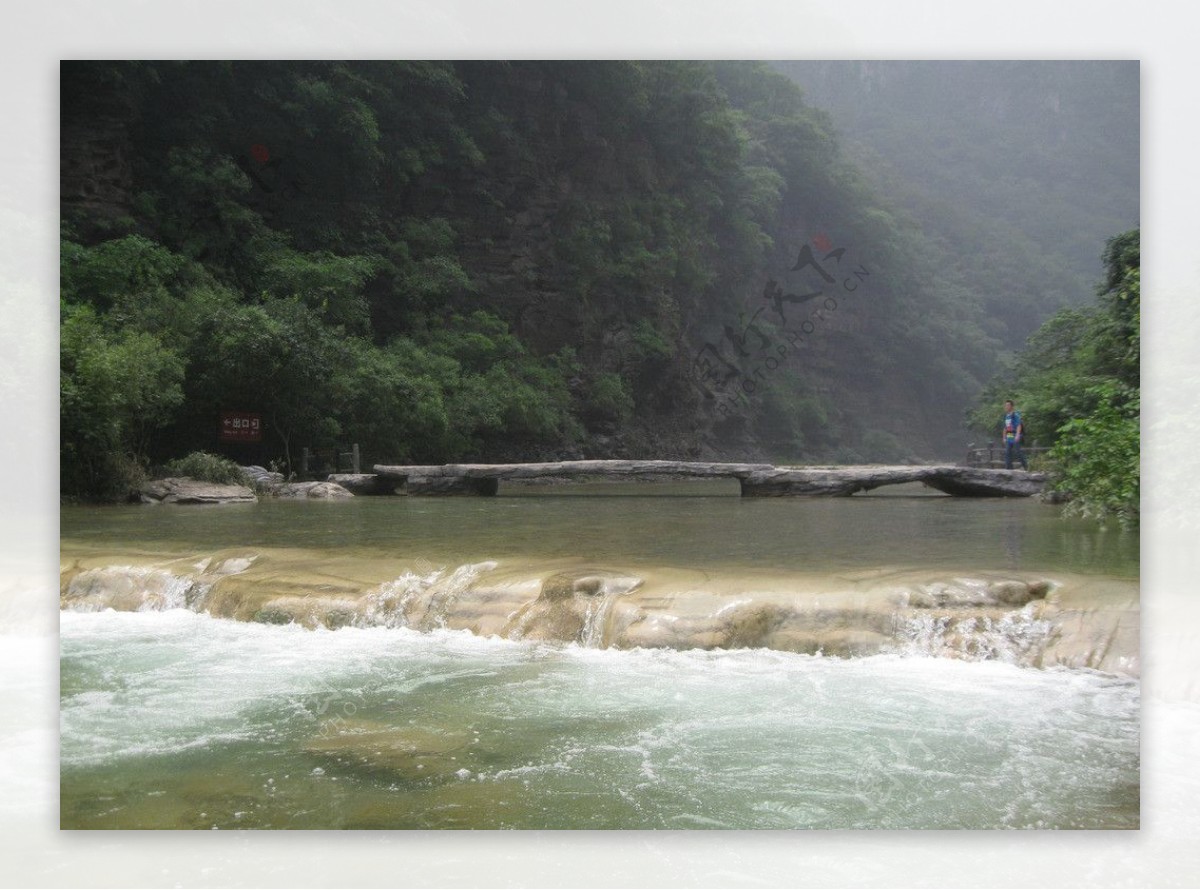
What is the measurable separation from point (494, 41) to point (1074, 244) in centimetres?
2192

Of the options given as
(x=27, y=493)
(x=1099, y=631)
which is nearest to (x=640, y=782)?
(x=1099, y=631)

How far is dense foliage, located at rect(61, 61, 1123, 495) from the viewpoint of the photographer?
11.7 meters

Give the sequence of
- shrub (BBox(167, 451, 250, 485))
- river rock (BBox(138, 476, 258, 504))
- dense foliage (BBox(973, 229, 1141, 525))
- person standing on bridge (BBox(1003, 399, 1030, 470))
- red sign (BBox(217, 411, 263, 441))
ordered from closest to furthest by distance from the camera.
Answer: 1. dense foliage (BBox(973, 229, 1141, 525))
2. river rock (BBox(138, 476, 258, 504))
3. shrub (BBox(167, 451, 250, 485))
4. person standing on bridge (BBox(1003, 399, 1030, 470))
5. red sign (BBox(217, 411, 263, 441))

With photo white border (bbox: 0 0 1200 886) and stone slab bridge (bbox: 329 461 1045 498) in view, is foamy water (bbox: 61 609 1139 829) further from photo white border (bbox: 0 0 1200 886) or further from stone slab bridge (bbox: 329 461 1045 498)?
stone slab bridge (bbox: 329 461 1045 498)

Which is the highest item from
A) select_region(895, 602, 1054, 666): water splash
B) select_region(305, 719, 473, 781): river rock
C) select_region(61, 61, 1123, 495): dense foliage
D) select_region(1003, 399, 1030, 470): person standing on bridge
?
select_region(61, 61, 1123, 495): dense foliage

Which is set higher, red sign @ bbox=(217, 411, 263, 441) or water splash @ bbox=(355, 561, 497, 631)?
red sign @ bbox=(217, 411, 263, 441)

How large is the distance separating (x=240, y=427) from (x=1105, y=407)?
945cm

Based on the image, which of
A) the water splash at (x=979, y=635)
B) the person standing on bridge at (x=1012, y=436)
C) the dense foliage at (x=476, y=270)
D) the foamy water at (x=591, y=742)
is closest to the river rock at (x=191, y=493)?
the dense foliage at (x=476, y=270)

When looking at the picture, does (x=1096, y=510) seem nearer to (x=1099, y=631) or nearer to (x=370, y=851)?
(x=1099, y=631)

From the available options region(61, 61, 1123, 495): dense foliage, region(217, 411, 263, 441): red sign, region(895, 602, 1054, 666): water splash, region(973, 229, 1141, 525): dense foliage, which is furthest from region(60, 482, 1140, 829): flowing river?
region(217, 411, 263, 441): red sign

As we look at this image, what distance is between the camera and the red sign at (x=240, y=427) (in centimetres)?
1198

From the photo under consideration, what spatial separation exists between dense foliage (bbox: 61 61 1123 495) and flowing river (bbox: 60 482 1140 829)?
2.64m

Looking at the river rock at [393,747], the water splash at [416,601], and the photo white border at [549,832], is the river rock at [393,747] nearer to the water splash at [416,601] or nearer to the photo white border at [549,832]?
the photo white border at [549,832]

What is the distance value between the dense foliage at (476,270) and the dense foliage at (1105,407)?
18.7 ft
